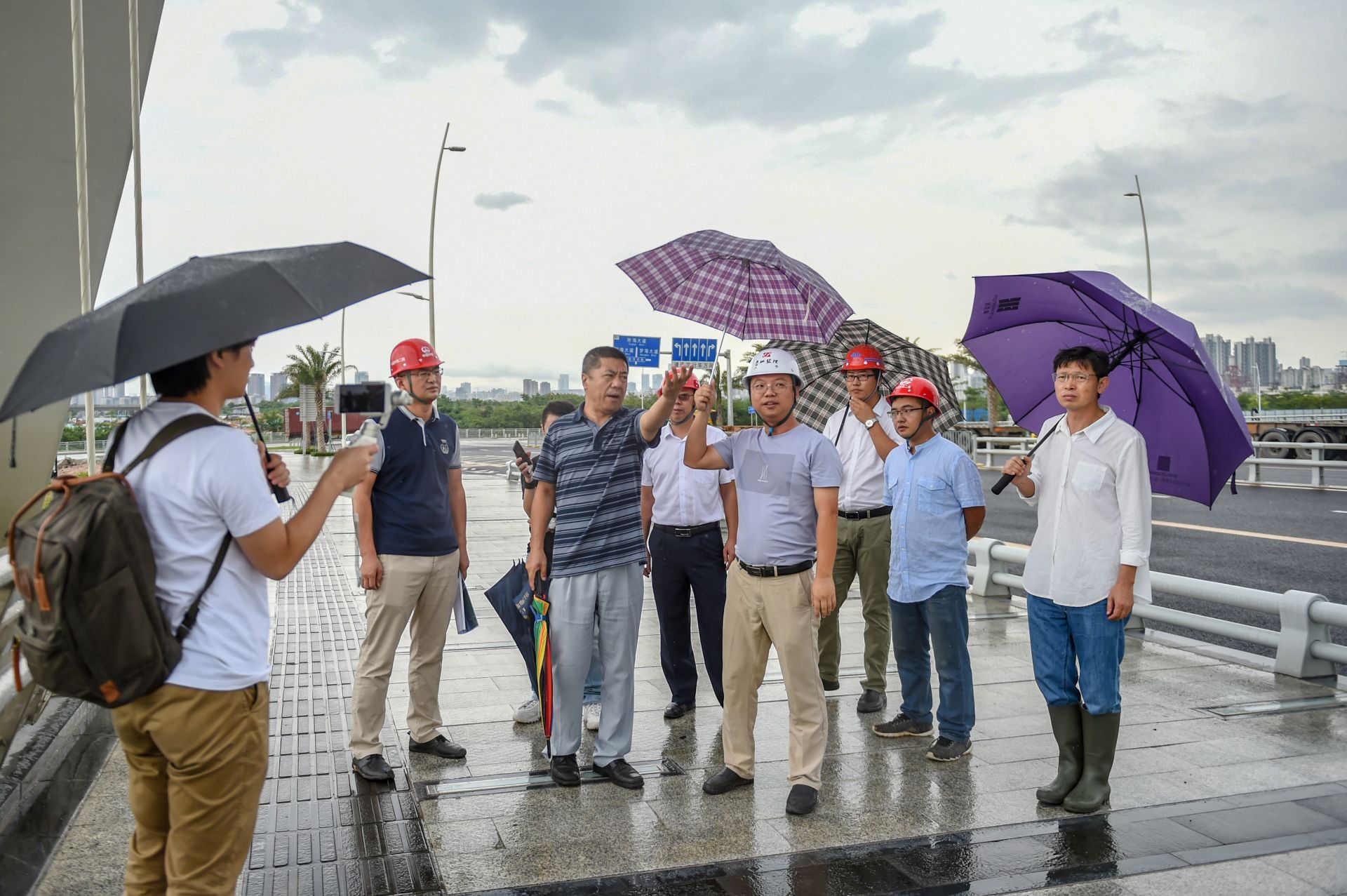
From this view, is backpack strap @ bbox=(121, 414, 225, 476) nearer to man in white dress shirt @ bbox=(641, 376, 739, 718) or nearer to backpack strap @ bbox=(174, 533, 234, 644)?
backpack strap @ bbox=(174, 533, 234, 644)

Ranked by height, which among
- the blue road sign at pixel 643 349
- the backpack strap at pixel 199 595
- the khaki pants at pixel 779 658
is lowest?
the khaki pants at pixel 779 658

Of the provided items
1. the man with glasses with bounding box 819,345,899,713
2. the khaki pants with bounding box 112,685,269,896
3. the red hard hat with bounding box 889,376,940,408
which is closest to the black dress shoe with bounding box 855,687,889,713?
the man with glasses with bounding box 819,345,899,713

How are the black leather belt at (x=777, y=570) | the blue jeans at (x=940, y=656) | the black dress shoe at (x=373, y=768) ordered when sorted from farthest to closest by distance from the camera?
the blue jeans at (x=940, y=656), the black dress shoe at (x=373, y=768), the black leather belt at (x=777, y=570)

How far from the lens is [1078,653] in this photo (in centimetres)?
440

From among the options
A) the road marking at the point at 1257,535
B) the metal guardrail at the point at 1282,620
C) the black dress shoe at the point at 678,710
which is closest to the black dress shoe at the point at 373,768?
the black dress shoe at the point at 678,710

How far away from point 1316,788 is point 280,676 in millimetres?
5963

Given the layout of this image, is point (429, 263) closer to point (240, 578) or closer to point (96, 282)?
point (96, 282)

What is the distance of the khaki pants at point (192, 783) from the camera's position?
239 cm

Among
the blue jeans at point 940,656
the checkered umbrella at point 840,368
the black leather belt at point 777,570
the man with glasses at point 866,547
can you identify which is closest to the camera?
the black leather belt at point 777,570

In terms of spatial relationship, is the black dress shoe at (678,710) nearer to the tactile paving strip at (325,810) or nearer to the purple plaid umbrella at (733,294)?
the tactile paving strip at (325,810)

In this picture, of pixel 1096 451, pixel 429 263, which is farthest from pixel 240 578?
pixel 429 263

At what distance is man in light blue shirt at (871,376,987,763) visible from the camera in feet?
16.6

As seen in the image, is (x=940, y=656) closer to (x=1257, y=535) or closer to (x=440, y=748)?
(x=440, y=748)

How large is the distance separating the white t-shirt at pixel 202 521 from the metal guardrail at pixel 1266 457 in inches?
545
